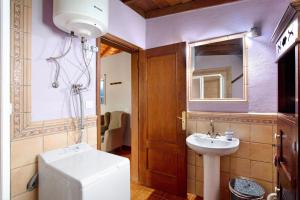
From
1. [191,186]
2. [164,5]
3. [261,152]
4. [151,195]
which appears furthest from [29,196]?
[164,5]

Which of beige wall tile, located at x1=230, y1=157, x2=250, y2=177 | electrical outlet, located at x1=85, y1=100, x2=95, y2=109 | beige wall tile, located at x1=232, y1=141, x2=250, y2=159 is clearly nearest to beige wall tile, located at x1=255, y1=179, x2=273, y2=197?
beige wall tile, located at x1=230, y1=157, x2=250, y2=177

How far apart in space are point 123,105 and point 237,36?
301cm

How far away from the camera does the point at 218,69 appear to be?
218cm

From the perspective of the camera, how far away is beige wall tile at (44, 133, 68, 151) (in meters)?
1.43

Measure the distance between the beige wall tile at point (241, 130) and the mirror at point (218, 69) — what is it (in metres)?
0.30

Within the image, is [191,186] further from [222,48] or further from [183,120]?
[222,48]

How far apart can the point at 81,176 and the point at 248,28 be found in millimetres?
2167

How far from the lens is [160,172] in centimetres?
244

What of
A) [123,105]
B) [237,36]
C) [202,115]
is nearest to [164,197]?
[202,115]

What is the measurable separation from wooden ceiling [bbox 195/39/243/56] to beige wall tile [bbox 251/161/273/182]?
1.25m

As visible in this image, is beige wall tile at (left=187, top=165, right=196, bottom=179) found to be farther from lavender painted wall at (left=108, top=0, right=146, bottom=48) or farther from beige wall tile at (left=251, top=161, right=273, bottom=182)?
lavender painted wall at (left=108, top=0, right=146, bottom=48)

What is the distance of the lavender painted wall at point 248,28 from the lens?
1858mm

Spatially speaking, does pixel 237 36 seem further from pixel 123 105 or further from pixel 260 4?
pixel 123 105

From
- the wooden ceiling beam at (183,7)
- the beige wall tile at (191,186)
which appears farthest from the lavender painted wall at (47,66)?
the beige wall tile at (191,186)
